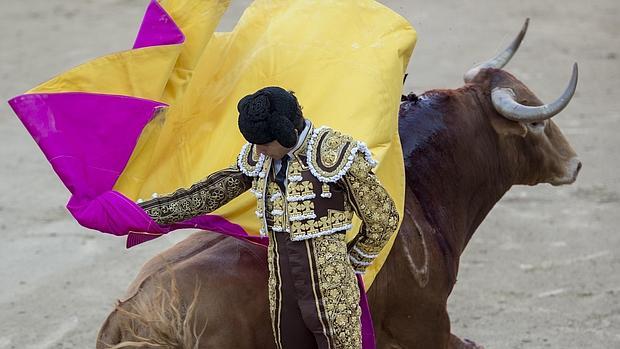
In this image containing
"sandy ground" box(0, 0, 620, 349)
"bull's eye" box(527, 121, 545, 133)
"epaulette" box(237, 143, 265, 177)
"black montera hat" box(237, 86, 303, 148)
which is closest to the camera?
"black montera hat" box(237, 86, 303, 148)

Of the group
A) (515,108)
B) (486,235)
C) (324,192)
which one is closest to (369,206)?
(324,192)

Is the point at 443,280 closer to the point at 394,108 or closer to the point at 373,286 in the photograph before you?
the point at 373,286

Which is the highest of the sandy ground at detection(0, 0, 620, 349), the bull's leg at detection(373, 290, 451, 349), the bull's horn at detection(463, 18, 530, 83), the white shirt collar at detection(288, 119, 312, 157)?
the white shirt collar at detection(288, 119, 312, 157)

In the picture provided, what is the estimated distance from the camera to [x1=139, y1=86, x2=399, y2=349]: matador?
3.29 m

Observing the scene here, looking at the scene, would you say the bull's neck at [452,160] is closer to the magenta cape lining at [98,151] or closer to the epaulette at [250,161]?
the magenta cape lining at [98,151]

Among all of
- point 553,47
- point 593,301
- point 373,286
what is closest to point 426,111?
point 373,286

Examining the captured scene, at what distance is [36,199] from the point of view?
25.1 ft

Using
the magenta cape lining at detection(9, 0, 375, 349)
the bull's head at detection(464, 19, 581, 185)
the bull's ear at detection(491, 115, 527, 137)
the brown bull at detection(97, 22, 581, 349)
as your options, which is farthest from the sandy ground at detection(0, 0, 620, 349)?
the magenta cape lining at detection(9, 0, 375, 349)

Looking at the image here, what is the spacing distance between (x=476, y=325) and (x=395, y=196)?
6.86 feet

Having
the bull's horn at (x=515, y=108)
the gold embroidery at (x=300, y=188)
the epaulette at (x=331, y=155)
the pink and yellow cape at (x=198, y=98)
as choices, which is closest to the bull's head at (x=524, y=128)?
the bull's horn at (x=515, y=108)

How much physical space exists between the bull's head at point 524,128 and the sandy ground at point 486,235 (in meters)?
1.17

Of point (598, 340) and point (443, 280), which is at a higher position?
point (443, 280)

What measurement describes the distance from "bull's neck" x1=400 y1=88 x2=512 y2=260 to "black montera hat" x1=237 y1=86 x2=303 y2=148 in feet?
4.01

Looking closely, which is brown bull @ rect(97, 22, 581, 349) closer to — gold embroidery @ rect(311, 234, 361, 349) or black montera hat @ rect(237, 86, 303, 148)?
gold embroidery @ rect(311, 234, 361, 349)
